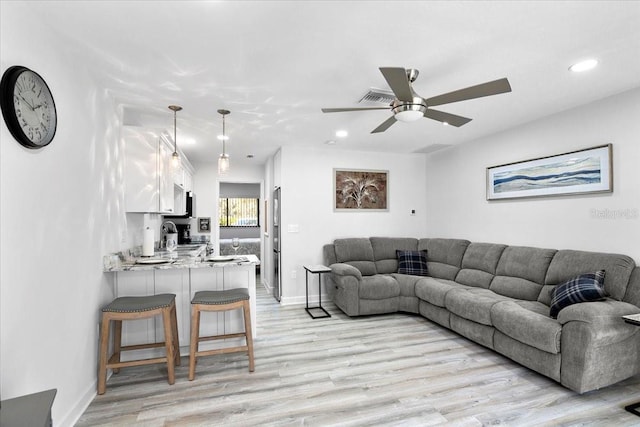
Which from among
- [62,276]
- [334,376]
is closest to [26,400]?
[62,276]

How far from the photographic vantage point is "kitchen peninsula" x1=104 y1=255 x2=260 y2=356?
294cm

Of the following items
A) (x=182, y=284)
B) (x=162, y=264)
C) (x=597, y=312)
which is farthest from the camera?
(x=182, y=284)

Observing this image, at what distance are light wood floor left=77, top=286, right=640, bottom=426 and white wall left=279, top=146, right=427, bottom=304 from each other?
1.70 metres

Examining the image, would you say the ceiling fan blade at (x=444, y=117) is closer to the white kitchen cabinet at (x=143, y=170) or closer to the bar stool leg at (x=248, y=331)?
the bar stool leg at (x=248, y=331)

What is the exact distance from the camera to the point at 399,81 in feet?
6.51

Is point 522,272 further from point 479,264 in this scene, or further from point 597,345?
point 597,345

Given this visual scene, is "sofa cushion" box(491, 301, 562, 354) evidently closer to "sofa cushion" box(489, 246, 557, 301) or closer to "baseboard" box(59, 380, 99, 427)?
"sofa cushion" box(489, 246, 557, 301)

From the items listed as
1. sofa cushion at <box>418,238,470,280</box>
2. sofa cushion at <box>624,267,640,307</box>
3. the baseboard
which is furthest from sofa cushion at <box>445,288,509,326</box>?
the baseboard

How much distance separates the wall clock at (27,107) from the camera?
1530mm

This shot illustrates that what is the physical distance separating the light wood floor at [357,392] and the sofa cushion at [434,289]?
0.55 meters

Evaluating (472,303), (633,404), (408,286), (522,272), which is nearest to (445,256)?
(408,286)

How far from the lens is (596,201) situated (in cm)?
322

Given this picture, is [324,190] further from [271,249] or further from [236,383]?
[236,383]

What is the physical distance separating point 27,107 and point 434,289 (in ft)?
13.3
